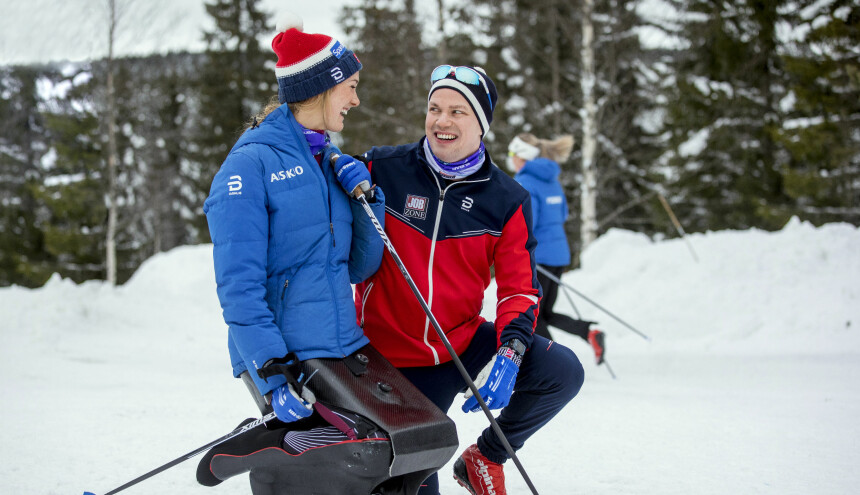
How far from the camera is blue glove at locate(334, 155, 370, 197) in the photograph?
266 cm

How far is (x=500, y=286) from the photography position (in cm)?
322

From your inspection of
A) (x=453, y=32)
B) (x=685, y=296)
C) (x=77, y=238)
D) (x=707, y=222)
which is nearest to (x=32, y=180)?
(x=77, y=238)

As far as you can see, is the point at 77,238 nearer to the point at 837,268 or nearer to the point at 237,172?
the point at 837,268

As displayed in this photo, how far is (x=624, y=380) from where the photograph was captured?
656 centimetres

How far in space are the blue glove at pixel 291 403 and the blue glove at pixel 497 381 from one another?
701 millimetres

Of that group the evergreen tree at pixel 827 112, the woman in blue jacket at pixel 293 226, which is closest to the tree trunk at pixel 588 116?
the evergreen tree at pixel 827 112

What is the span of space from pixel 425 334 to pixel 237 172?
1095mm

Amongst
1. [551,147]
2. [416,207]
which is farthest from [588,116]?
[416,207]

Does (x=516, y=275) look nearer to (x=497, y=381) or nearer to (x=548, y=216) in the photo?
(x=497, y=381)

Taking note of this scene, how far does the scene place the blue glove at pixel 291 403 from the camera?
2.41m

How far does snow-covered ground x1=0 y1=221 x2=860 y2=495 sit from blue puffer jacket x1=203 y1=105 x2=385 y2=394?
53.9 inches

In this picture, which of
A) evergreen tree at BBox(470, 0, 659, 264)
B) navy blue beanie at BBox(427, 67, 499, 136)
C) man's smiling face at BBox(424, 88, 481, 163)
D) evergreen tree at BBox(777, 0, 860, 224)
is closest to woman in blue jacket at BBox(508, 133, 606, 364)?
navy blue beanie at BBox(427, 67, 499, 136)

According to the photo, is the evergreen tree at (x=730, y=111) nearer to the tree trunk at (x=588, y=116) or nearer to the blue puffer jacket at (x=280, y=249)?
the tree trunk at (x=588, y=116)

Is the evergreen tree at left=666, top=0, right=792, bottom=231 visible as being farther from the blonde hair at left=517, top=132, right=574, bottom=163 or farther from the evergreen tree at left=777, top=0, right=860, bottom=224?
the blonde hair at left=517, top=132, right=574, bottom=163
